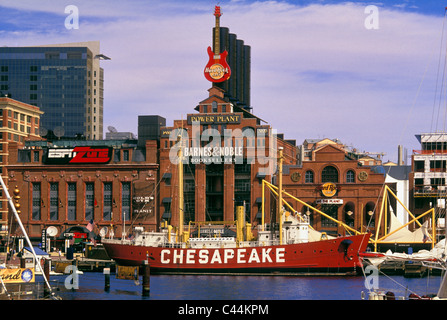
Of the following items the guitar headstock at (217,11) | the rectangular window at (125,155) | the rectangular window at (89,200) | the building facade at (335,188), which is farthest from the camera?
the guitar headstock at (217,11)

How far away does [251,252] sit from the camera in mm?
95562

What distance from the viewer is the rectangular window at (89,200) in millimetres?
139250

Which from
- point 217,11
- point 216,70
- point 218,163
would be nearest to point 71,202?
point 218,163

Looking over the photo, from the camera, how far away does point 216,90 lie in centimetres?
13562

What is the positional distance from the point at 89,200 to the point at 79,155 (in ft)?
30.2

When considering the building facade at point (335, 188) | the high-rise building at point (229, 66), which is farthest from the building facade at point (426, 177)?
the high-rise building at point (229, 66)

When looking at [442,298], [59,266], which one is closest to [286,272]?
[59,266]

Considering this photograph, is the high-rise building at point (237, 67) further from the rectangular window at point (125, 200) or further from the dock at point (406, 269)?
the dock at point (406, 269)

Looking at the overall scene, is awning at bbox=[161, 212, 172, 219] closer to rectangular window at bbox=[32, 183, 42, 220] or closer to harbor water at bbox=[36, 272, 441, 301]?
rectangular window at bbox=[32, 183, 42, 220]

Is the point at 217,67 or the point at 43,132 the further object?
the point at 43,132

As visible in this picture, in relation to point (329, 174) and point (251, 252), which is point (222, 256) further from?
point (329, 174)

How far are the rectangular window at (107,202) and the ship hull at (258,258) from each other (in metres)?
36.9

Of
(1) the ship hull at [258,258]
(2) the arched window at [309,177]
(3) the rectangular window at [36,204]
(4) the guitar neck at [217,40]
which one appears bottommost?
(1) the ship hull at [258,258]
